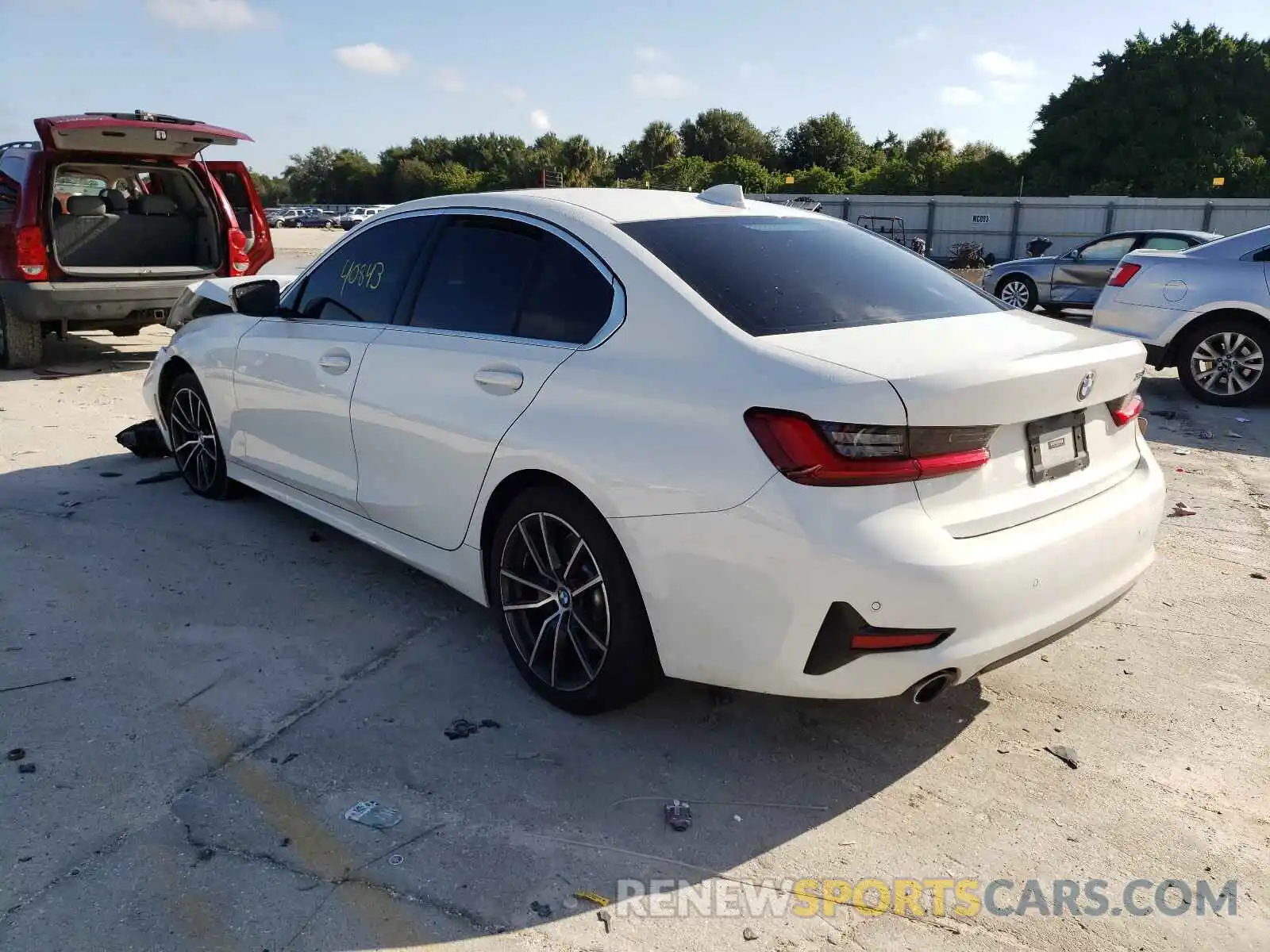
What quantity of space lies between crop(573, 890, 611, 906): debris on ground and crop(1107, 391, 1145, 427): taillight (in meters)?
2.15

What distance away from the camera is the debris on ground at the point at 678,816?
8.98 feet

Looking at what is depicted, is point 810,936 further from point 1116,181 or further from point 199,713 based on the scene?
point 1116,181

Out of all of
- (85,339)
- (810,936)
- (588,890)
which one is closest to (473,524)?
(588,890)

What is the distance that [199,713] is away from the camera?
332cm

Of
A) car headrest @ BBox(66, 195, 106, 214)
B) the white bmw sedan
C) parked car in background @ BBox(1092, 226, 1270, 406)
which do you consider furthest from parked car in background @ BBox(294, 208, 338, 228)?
the white bmw sedan

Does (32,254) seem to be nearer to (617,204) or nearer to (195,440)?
(195,440)

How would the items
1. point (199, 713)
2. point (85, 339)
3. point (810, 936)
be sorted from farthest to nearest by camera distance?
point (85, 339) < point (199, 713) < point (810, 936)

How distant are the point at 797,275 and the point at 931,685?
55.0 inches

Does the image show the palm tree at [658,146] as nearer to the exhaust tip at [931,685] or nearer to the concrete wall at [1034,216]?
the concrete wall at [1034,216]

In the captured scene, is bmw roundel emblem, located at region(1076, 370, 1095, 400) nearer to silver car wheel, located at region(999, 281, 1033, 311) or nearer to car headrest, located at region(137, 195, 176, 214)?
car headrest, located at region(137, 195, 176, 214)

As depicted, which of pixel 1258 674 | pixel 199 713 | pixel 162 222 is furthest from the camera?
pixel 162 222

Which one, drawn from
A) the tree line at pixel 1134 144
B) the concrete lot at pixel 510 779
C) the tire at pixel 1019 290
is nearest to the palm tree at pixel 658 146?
the tree line at pixel 1134 144

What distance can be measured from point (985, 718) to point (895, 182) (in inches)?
1947

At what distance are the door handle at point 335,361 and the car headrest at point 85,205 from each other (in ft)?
22.5
